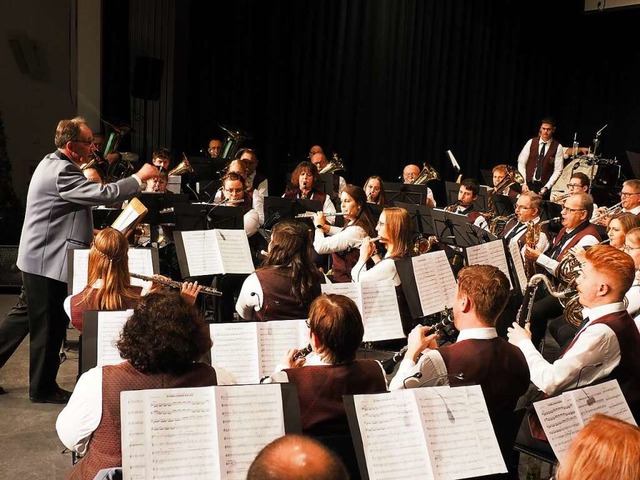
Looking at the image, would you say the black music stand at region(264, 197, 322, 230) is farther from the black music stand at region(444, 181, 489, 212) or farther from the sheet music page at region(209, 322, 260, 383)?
the sheet music page at region(209, 322, 260, 383)

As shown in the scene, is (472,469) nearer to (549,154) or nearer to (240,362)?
(240,362)

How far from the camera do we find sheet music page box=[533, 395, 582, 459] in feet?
8.36

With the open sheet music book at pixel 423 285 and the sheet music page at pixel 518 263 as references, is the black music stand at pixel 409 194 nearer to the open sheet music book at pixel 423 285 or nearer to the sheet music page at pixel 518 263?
the sheet music page at pixel 518 263

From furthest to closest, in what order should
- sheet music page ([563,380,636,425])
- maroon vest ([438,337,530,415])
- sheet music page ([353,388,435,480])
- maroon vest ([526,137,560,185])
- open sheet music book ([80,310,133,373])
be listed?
maroon vest ([526,137,560,185]) < open sheet music book ([80,310,133,373]) < maroon vest ([438,337,530,415]) < sheet music page ([563,380,636,425]) < sheet music page ([353,388,435,480])

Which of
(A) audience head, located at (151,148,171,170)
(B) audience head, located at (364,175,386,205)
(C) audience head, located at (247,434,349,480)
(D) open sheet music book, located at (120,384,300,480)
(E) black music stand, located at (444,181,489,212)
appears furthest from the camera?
(A) audience head, located at (151,148,171,170)

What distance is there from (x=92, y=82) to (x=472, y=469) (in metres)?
8.39

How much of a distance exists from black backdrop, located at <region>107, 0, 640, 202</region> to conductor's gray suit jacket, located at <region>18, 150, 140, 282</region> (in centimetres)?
608

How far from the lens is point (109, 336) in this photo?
3.12 metres

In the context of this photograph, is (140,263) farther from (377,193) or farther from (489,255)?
(377,193)

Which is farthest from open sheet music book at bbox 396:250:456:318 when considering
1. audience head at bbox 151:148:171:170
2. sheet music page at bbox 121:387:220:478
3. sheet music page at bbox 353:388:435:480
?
audience head at bbox 151:148:171:170

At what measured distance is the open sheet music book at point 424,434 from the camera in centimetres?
227

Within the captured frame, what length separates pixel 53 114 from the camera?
953cm

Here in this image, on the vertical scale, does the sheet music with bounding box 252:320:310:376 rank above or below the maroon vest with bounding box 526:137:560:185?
below

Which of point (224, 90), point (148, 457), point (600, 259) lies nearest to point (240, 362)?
point (148, 457)
